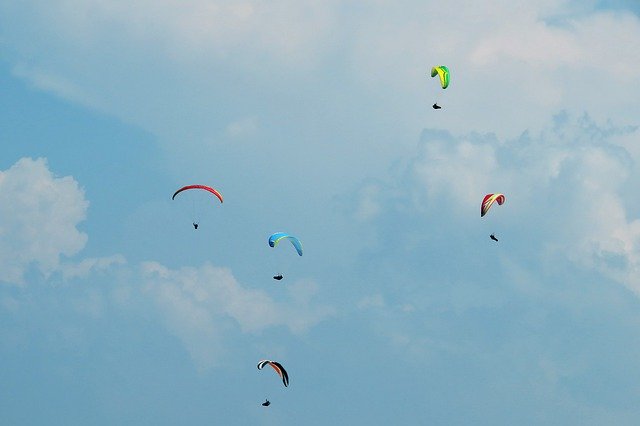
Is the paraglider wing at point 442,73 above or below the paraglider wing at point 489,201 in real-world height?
above

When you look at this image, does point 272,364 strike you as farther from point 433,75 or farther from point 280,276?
point 433,75

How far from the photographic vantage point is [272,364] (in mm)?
111875

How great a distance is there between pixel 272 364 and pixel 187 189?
21.3 m

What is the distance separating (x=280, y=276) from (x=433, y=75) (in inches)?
1098

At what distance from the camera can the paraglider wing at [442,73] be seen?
110400 mm

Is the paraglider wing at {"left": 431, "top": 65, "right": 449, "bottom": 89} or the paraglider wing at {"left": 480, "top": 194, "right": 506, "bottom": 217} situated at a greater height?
the paraglider wing at {"left": 431, "top": 65, "right": 449, "bottom": 89}

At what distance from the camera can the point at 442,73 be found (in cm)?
A: 11144

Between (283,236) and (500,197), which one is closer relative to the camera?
(283,236)

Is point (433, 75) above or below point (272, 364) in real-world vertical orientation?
above

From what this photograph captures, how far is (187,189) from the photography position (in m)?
108

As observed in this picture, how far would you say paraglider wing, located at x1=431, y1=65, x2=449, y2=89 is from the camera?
110400 mm

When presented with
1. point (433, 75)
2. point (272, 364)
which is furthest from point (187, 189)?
point (433, 75)

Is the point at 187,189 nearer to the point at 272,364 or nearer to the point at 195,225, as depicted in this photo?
the point at 195,225

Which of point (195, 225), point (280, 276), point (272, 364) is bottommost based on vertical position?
point (272, 364)
